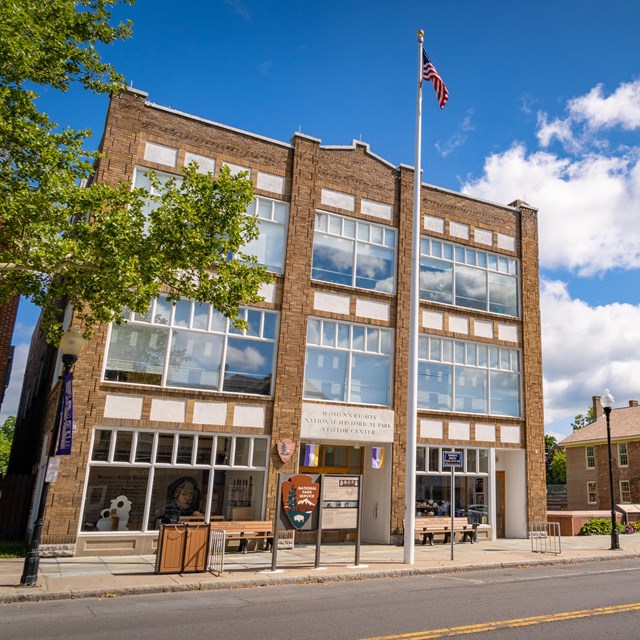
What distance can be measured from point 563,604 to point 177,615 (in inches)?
250

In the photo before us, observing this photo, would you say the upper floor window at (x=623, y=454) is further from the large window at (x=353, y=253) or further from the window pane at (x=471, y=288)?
the large window at (x=353, y=253)

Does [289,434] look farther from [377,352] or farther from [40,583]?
[40,583]

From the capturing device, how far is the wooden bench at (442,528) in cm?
1930

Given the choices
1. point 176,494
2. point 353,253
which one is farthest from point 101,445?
point 353,253

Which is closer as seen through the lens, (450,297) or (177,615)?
(177,615)

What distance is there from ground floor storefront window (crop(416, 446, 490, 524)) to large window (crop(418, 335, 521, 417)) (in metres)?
1.68

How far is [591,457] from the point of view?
149 ft

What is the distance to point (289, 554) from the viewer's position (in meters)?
16.3

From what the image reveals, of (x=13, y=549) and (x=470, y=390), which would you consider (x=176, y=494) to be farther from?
(x=470, y=390)

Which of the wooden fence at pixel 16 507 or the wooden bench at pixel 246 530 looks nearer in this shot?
the wooden bench at pixel 246 530

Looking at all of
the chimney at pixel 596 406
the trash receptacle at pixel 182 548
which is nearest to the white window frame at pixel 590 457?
the chimney at pixel 596 406

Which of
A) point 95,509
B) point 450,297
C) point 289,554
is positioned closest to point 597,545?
point 450,297

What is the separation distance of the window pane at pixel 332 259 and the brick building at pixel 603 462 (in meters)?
31.1

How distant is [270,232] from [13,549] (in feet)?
38.6
